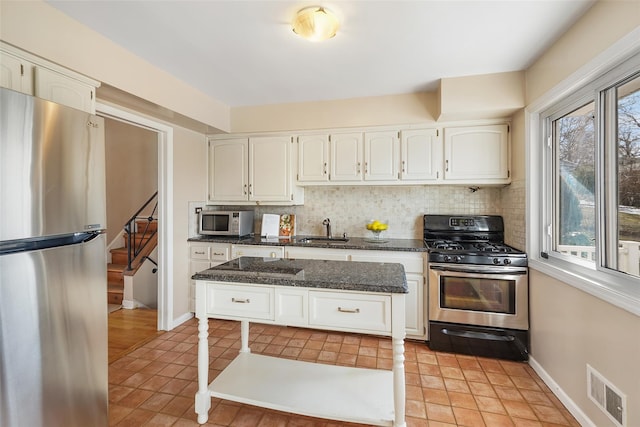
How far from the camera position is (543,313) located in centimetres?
218

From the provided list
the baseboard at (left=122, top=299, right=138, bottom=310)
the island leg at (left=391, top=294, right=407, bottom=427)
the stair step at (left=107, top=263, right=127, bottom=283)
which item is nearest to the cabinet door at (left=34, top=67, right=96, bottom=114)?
the island leg at (left=391, top=294, right=407, bottom=427)

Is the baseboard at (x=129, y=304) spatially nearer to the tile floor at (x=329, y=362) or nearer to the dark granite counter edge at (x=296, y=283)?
the tile floor at (x=329, y=362)

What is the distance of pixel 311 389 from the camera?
1.72m

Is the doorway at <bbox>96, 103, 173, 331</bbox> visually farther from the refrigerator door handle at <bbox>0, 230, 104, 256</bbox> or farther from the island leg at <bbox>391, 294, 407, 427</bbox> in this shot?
the island leg at <bbox>391, 294, 407, 427</bbox>

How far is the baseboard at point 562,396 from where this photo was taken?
1.67 metres

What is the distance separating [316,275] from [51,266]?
4.07ft

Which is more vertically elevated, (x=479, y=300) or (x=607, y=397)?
(x=479, y=300)

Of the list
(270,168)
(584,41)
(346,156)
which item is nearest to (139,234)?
(270,168)

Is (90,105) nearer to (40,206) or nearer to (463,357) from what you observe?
(40,206)

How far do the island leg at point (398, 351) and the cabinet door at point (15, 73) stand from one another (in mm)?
2259

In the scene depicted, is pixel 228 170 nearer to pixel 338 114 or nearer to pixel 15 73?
pixel 338 114

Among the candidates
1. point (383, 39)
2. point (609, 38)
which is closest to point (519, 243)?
point (609, 38)

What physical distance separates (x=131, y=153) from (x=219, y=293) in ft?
14.1

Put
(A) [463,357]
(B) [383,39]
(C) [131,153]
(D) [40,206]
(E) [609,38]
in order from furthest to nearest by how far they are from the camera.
→ (C) [131,153] < (A) [463,357] < (B) [383,39] < (E) [609,38] < (D) [40,206]
